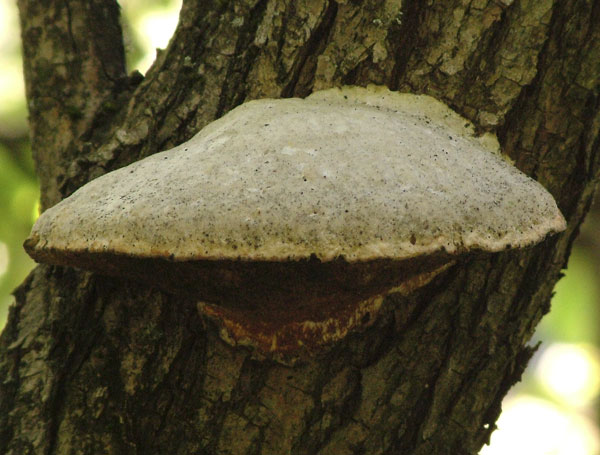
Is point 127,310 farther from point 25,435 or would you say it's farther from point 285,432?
point 285,432

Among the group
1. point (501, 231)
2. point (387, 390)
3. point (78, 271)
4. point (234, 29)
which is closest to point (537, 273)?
point (387, 390)

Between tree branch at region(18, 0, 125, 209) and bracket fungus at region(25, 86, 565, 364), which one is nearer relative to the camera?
bracket fungus at region(25, 86, 565, 364)

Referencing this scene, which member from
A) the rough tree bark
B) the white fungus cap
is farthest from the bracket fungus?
the rough tree bark

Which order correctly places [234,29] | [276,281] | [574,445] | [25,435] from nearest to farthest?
[276,281], [25,435], [234,29], [574,445]

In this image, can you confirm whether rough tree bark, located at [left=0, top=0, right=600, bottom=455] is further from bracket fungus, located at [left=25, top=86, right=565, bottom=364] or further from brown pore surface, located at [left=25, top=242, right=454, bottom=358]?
bracket fungus, located at [left=25, top=86, right=565, bottom=364]

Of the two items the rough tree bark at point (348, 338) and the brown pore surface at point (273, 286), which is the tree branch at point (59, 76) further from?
the brown pore surface at point (273, 286)

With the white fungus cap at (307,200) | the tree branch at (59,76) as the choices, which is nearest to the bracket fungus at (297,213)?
the white fungus cap at (307,200)

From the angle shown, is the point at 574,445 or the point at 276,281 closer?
the point at 276,281
